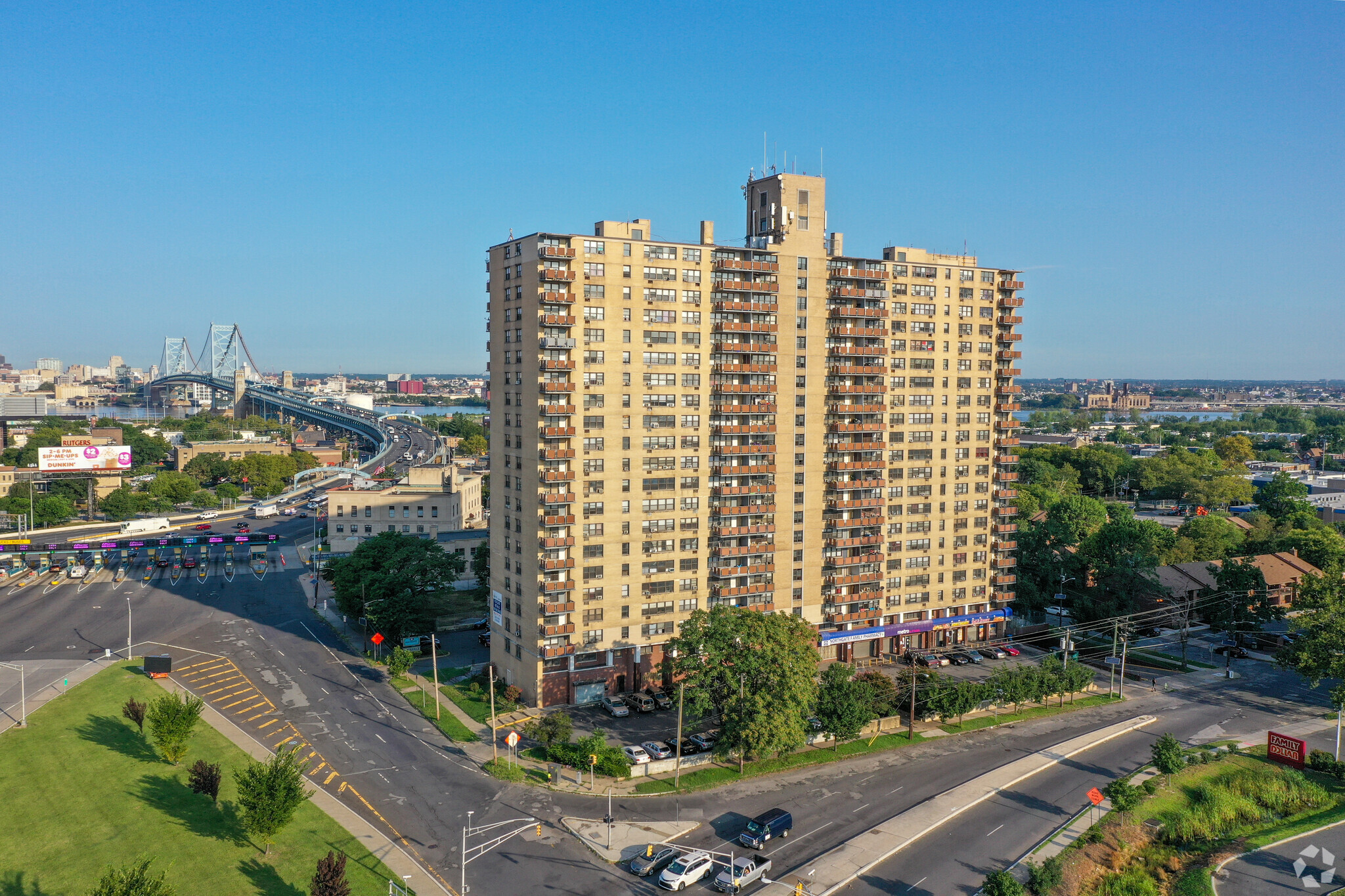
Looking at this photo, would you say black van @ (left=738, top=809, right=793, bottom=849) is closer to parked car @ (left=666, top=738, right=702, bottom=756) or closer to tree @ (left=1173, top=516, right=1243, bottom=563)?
parked car @ (left=666, top=738, right=702, bottom=756)

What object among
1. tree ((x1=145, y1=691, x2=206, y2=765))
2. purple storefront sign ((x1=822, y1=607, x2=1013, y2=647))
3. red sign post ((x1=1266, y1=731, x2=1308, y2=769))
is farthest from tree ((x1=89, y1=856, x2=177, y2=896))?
red sign post ((x1=1266, y1=731, x2=1308, y2=769))

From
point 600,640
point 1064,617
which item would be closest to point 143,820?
point 600,640

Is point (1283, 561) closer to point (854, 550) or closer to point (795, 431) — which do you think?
point (854, 550)

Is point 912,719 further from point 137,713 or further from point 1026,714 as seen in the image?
point 137,713

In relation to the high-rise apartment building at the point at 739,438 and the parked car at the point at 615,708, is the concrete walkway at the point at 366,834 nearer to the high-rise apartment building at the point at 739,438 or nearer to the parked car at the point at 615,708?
the high-rise apartment building at the point at 739,438

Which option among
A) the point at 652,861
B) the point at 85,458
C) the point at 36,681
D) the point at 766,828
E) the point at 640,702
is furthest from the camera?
the point at 85,458

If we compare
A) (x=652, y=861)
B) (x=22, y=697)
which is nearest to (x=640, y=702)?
(x=652, y=861)
